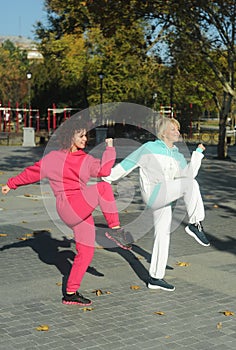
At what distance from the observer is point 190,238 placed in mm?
9570

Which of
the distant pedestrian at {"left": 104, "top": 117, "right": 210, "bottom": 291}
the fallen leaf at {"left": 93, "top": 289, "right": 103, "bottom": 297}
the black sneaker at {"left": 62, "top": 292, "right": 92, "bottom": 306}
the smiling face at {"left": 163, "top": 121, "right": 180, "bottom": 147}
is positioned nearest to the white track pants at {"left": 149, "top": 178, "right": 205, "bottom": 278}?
the distant pedestrian at {"left": 104, "top": 117, "right": 210, "bottom": 291}

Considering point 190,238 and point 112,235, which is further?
point 190,238

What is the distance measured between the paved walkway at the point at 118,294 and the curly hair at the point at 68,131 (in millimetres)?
1584

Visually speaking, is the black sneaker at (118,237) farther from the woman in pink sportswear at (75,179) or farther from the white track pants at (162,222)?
the woman in pink sportswear at (75,179)

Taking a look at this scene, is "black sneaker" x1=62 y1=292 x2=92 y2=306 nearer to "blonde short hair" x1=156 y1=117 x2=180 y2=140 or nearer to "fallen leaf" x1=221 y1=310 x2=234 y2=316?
"fallen leaf" x1=221 y1=310 x2=234 y2=316

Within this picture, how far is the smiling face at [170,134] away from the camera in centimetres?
652

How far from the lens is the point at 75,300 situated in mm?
6090

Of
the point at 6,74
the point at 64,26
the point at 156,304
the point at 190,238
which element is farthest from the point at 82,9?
the point at 6,74

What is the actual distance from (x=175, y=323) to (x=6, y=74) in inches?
2330

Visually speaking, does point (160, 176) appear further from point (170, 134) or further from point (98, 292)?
point (98, 292)

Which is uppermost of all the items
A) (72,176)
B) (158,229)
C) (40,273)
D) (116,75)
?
(116,75)

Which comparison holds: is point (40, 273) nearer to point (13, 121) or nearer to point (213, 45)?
point (213, 45)

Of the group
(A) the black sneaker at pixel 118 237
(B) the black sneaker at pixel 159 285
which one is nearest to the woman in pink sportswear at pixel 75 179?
(B) the black sneaker at pixel 159 285

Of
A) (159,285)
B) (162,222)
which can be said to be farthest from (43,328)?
(162,222)
